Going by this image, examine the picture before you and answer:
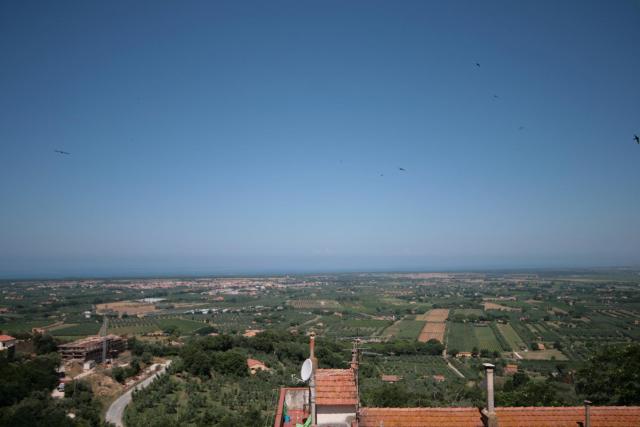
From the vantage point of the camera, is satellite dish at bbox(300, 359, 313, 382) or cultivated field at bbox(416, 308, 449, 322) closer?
satellite dish at bbox(300, 359, 313, 382)

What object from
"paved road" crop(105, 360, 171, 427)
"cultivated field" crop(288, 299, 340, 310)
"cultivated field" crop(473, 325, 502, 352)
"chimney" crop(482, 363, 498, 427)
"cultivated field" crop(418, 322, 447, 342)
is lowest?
"cultivated field" crop(288, 299, 340, 310)

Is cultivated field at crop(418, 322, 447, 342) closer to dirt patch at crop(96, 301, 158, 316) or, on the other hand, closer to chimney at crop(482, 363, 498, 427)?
chimney at crop(482, 363, 498, 427)

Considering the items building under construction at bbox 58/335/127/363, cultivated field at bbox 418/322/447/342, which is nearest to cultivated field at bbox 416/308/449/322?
cultivated field at bbox 418/322/447/342

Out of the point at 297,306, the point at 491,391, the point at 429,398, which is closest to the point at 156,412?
the point at 429,398

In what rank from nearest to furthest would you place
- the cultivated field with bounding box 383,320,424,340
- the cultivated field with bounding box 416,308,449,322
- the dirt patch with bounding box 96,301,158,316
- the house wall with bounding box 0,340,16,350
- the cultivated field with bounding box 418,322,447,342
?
the house wall with bounding box 0,340,16,350 < the cultivated field with bounding box 418,322,447,342 < the cultivated field with bounding box 383,320,424,340 < the cultivated field with bounding box 416,308,449,322 < the dirt patch with bounding box 96,301,158,316

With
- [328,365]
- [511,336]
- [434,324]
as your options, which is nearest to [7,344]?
[328,365]

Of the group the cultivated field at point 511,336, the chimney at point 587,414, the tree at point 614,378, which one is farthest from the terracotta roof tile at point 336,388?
the cultivated field at point 511,336

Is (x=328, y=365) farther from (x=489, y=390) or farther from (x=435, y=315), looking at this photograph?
(x=435, y=315)

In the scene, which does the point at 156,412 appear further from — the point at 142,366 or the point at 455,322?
the point at 455,322
